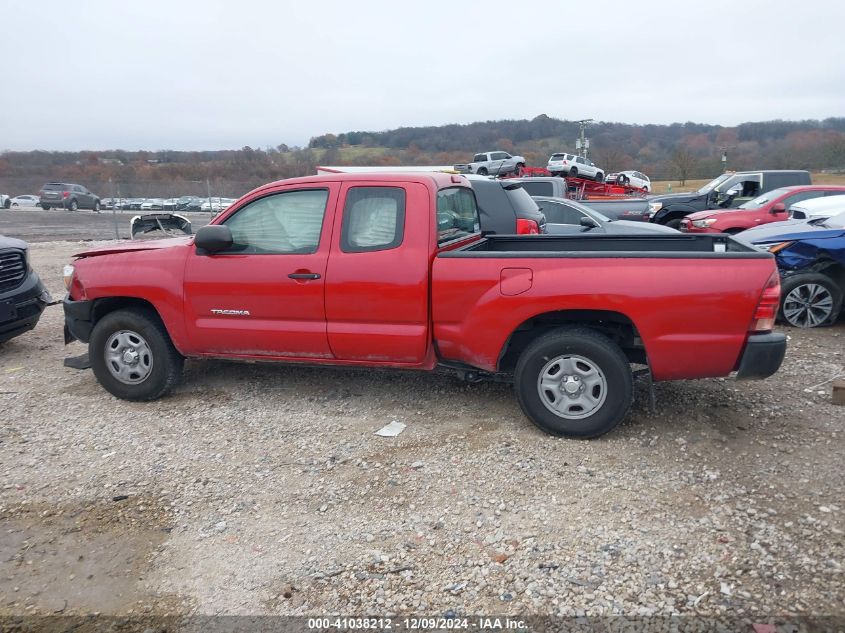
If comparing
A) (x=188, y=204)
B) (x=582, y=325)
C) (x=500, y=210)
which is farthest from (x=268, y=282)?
A: (x=188, y=204)

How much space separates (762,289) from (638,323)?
746 mm

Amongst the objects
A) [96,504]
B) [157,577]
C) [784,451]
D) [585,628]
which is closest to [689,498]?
[784,451]

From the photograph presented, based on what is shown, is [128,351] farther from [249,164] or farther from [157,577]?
[249,164]

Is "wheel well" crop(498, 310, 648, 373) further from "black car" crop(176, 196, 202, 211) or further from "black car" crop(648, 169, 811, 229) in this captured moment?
"black car" crop(176, 196, 202, 211)

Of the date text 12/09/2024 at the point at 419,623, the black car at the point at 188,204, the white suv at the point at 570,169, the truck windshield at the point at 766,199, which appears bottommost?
the date text 12/09/2024 at the point at 419,623

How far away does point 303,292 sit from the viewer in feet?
15.5

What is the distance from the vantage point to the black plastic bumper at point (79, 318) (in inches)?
211

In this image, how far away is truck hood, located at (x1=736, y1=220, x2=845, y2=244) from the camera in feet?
23.4

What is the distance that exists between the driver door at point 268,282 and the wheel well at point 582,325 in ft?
4.45

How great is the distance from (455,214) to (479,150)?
59.7 metres

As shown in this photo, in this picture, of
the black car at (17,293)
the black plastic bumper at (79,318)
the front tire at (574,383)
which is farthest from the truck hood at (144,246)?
the front tire at (574,383)

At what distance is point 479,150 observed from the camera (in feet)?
205

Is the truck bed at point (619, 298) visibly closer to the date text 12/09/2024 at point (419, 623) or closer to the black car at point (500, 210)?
the date text 12/09/2024 at point (419, 623)

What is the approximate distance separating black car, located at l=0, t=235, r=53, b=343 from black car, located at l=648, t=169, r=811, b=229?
13801 mm
